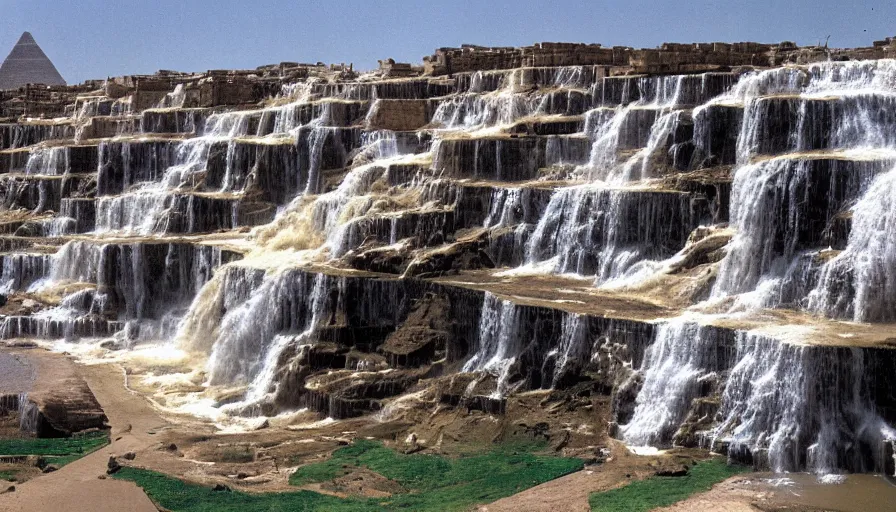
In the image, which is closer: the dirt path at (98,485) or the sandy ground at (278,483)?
the sandy ground at (278,483)

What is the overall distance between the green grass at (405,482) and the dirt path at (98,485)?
0.53 m

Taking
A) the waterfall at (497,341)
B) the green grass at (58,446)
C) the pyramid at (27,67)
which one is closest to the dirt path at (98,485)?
the green grass at (58,446)

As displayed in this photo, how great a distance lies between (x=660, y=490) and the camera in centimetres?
2612

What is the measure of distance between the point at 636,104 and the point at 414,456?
18960mm

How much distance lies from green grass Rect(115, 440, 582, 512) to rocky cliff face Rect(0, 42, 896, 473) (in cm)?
270

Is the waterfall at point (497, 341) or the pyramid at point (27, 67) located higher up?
the pyramid at point (27, 67)

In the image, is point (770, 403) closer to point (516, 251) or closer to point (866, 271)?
point (866, 271)

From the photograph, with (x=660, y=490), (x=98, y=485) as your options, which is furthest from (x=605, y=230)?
(x=98, y=485)

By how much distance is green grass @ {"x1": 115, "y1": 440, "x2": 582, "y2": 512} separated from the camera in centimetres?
2680

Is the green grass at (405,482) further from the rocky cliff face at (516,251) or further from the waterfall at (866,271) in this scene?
the waterfall at (866,271)

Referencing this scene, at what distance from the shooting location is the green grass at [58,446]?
102ft

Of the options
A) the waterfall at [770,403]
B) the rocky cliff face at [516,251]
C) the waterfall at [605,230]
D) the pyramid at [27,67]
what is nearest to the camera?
the waterfall at [770,403]

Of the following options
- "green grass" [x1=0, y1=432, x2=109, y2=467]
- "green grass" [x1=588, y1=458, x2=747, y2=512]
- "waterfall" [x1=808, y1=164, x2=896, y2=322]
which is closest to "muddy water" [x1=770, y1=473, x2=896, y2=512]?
"green grass" [x1=588, y1=458, x2=747, y2=512]

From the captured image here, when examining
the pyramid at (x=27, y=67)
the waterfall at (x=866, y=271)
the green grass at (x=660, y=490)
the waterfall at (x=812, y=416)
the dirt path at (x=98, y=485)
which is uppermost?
the pyramid at (x=27, y=67)
